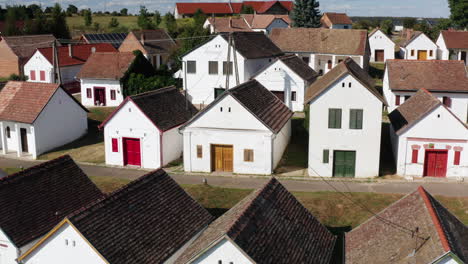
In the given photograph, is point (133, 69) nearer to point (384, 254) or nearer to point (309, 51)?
point (309, 51)

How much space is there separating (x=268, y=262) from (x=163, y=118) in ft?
65.0

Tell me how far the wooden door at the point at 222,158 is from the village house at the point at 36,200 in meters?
11.8

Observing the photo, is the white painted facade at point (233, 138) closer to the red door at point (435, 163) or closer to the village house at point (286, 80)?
the red door at point (435, 163)

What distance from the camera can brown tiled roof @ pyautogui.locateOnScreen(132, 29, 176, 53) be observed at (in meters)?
68.1

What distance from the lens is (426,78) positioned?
41.6 meters

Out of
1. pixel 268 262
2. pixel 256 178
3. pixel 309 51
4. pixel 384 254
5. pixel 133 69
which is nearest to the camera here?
pixel 268 262

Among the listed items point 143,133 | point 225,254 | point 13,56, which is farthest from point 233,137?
point 13,56

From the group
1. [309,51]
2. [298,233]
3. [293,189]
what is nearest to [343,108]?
[293,189]

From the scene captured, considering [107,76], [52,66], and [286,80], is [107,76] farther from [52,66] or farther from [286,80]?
[286,80]

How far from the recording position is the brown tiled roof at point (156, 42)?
6806cm

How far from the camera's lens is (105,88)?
4962 centimetres

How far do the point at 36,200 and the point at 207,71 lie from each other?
97.2ft

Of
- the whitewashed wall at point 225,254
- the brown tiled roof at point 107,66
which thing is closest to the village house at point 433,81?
the brown tiled roof at point 107,66

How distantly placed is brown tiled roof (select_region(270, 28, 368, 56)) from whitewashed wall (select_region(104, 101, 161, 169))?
32.2m
